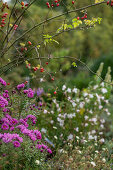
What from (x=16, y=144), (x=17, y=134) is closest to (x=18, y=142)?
(x=16, y=144)

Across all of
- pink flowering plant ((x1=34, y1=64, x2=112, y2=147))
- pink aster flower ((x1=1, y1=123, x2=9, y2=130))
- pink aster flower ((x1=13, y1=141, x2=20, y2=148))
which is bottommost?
pink aster flower ((x1=13, y1=141, x2=20, y2=148))

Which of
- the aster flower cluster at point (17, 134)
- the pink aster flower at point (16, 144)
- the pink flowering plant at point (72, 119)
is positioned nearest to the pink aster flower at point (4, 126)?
the aster flower cluster at point (17, 134)

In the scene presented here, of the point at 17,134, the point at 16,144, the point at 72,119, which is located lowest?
the point at 16,144

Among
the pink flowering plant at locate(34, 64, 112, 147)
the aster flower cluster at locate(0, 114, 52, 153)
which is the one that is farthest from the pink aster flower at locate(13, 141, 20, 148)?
the pink flowering plant at locate(34, 64, 112, 147)

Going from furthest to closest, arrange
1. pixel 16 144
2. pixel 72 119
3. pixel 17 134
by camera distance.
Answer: pixel 72 119, pixel 17 134, pixel 16 144

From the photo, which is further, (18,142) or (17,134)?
(17,134)

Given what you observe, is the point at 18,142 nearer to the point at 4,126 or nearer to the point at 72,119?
the point at 4,126

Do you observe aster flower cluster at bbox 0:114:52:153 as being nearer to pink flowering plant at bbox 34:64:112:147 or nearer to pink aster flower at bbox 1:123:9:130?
pink aster flower at bbox 1:123:9:130

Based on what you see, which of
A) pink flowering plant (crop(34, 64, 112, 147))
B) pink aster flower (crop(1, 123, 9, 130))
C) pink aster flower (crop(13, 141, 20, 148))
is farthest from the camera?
pink flowering plant (crop(34, 64, 112, 147))

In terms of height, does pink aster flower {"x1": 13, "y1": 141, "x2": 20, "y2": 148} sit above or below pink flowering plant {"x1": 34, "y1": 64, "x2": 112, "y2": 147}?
below

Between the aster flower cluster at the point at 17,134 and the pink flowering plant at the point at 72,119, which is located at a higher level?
the pink flowering plant at the point at 72,119

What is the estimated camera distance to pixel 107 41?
37.2 ft

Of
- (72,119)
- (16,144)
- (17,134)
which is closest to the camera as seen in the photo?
(16,144)

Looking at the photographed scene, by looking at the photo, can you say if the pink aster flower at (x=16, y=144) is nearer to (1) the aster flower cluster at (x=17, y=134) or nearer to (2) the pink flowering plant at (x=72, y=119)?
(1) the aster flower cluster at (x=17, y=134)
